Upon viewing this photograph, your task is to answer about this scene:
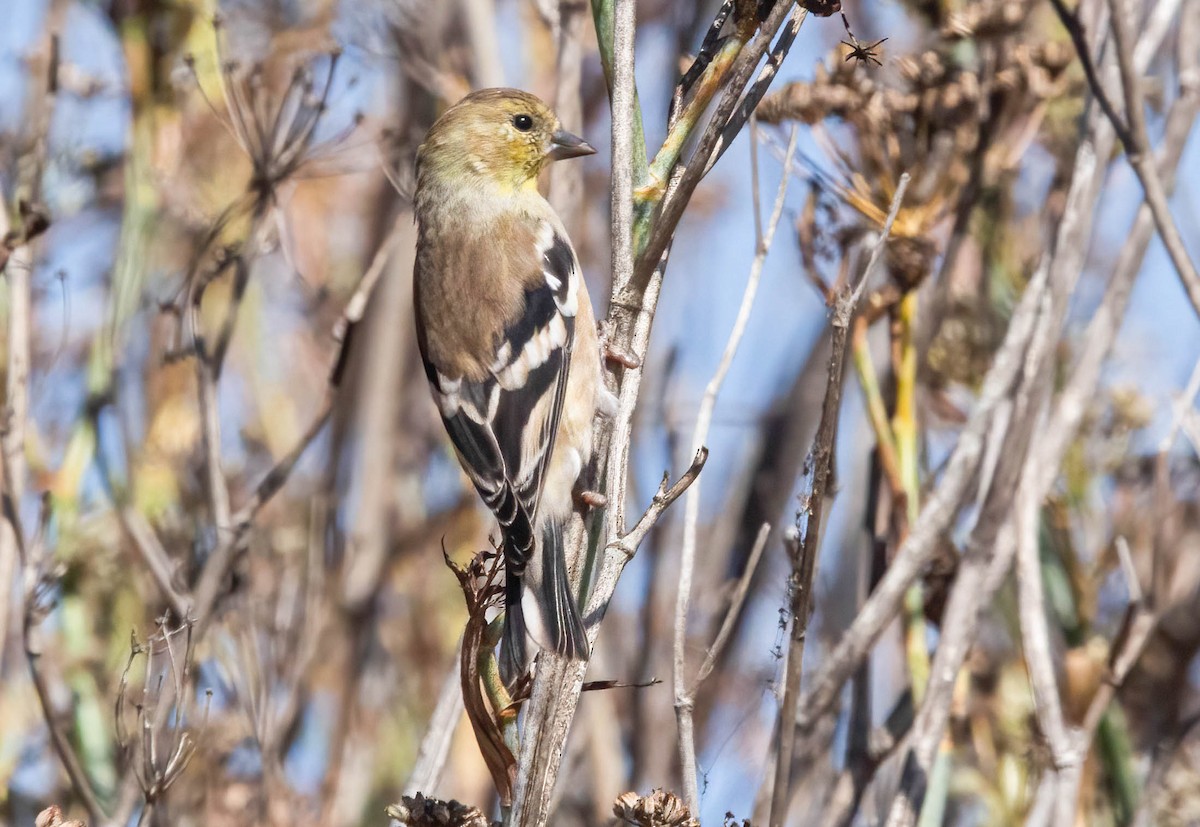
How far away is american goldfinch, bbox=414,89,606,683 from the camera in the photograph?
3.05 meters

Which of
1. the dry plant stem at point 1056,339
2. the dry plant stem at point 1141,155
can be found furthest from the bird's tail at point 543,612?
the dry plant stem at point 1141,155

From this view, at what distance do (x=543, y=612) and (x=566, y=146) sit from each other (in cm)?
168

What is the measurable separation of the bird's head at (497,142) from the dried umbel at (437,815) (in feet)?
7.01

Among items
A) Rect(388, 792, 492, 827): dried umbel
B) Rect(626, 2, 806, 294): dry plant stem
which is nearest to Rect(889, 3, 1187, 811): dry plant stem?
Rect(626, 2, 806, 294): dry plant stem

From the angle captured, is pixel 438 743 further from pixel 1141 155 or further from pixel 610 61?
pixel 1141 155

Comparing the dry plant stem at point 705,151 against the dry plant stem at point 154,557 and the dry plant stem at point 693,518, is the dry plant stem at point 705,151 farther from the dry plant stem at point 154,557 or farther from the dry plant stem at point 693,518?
the dry plant stem at point 154,557

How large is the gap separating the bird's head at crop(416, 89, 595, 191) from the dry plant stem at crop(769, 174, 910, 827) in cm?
148

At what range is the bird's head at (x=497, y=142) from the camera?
3.72 metres

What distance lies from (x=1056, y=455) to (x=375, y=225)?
3.32m

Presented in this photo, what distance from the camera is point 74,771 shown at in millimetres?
3244

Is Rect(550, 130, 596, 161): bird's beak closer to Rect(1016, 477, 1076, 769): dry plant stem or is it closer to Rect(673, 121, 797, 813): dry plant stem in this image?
Rect(673, 121, 797, 813): dry plant stem

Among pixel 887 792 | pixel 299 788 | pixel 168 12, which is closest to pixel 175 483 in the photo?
pixel 299 788

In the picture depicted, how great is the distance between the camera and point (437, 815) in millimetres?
1972

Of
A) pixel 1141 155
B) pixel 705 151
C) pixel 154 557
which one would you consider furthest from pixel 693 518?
pixel 154 557
